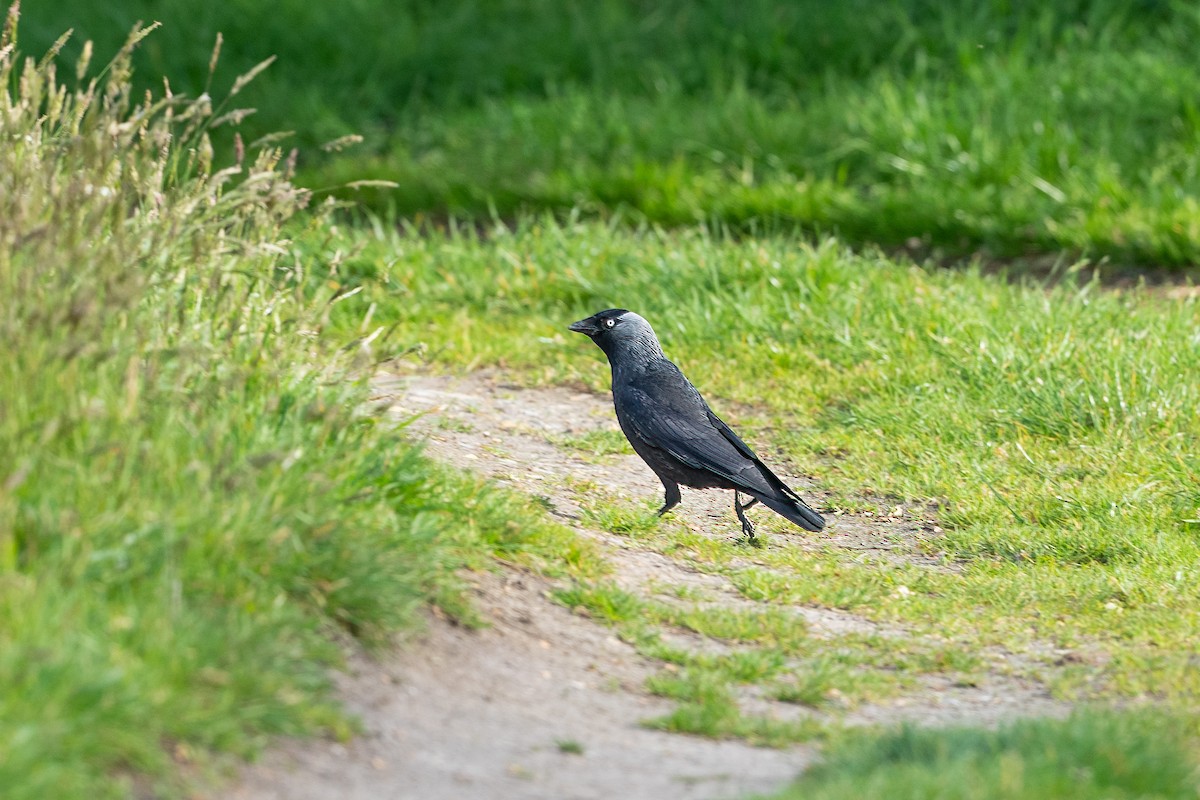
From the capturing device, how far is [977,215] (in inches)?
366

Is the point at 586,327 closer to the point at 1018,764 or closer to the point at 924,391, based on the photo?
the point at 924,391

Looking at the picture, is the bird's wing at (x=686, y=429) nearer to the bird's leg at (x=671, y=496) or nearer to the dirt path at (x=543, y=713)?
the bird's leg at (x=671, y=496)

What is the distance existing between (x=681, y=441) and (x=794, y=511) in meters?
0.48

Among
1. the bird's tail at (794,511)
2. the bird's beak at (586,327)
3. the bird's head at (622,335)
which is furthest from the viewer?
the bird's beak at (586,327)

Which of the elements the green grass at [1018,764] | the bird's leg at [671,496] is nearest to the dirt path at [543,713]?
the green grass at [1018,764]

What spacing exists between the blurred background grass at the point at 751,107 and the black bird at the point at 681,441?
371 cm

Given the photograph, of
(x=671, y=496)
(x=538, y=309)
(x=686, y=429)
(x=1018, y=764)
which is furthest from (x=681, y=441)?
(x=538, y=309)

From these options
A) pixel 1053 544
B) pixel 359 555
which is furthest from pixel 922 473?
pixel 359 555

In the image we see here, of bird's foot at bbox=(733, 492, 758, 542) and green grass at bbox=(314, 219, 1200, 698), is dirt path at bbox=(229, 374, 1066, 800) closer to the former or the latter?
green grass at bbox=(314, 219, 1200, 698)

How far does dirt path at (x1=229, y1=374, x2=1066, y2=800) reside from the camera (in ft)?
11.6

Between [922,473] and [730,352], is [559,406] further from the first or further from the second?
[922,473]

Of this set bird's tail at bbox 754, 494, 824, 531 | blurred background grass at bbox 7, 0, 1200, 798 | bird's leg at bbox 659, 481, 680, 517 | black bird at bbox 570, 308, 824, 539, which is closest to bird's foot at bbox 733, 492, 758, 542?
black bird at bbox 570, 308, 824, 539

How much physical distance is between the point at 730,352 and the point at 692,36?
5098mm

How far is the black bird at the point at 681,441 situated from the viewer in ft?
17.9
